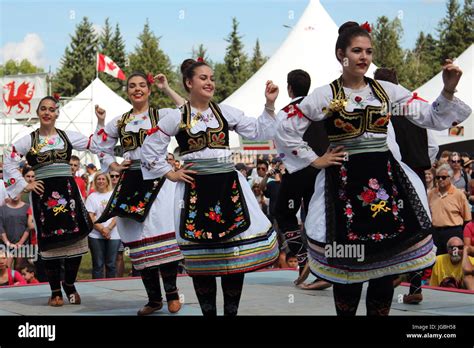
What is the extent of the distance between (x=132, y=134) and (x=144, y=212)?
0.61 m

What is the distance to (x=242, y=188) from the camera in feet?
17.5

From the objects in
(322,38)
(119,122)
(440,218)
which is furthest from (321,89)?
(322,38)

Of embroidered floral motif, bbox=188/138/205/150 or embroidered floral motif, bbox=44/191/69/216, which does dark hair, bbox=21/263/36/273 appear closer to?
embroidered floral motif, bbox=44/191/69/216

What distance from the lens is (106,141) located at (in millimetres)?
6824

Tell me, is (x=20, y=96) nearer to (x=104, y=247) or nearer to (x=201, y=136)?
(x=104, y=247)

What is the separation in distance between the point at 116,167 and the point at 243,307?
1494 mm

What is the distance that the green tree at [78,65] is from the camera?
187 ft

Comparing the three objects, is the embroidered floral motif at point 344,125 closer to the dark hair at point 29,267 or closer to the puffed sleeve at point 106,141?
the puffed sleeve at point 106,141

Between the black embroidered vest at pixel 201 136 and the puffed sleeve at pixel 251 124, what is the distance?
7cm

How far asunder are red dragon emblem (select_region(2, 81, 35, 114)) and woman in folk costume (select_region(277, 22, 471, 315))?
63.5ft

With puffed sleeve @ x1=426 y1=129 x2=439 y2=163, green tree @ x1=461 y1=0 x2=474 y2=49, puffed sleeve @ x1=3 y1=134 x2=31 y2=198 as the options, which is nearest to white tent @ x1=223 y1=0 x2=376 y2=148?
puffed sleeve @ x1=3 y1=134 x2=31 y2=198

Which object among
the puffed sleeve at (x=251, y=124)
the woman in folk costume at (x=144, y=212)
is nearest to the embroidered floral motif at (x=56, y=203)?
the woman in folk costume at (x=144, y=212)

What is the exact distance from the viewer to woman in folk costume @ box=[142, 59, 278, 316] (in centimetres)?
524
